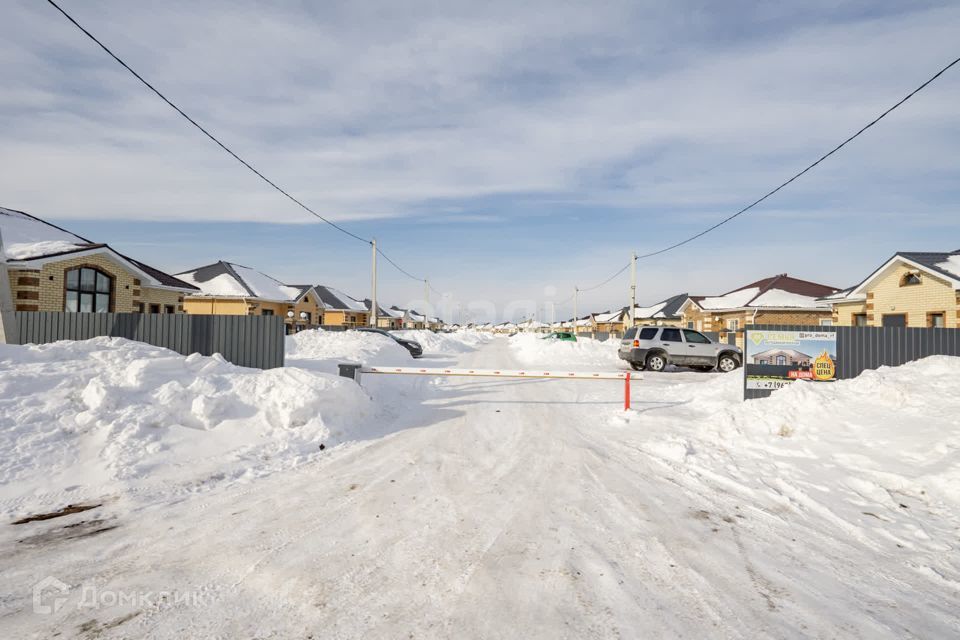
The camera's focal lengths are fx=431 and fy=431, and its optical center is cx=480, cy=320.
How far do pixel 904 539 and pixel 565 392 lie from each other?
9.23 meters

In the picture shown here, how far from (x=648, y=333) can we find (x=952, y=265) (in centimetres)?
1229

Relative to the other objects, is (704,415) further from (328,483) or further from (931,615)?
(328,483)

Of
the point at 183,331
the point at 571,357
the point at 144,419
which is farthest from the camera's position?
the point at 571,357

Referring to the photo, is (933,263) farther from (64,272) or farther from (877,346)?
(64,272)

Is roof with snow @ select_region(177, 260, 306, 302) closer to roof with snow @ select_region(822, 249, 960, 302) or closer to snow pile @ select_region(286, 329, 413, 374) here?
snow pile @ select_region(286, 329, 413, 374)

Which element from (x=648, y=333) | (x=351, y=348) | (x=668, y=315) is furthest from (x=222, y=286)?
(x=668, y=315)

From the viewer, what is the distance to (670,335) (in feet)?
64.5

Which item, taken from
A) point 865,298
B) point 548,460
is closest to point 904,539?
point 548,460

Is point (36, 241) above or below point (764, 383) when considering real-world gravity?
above

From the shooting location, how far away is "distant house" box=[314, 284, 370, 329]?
174 ft

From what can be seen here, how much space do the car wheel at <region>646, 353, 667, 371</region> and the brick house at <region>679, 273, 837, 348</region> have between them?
1061 cm

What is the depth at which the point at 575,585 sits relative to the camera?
10.9 feet

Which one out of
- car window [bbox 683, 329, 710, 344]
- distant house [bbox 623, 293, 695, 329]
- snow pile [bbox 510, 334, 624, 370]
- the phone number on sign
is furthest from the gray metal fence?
distant house [bbox 623, 293, 695, 329]

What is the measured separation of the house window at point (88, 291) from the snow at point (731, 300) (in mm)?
40960
